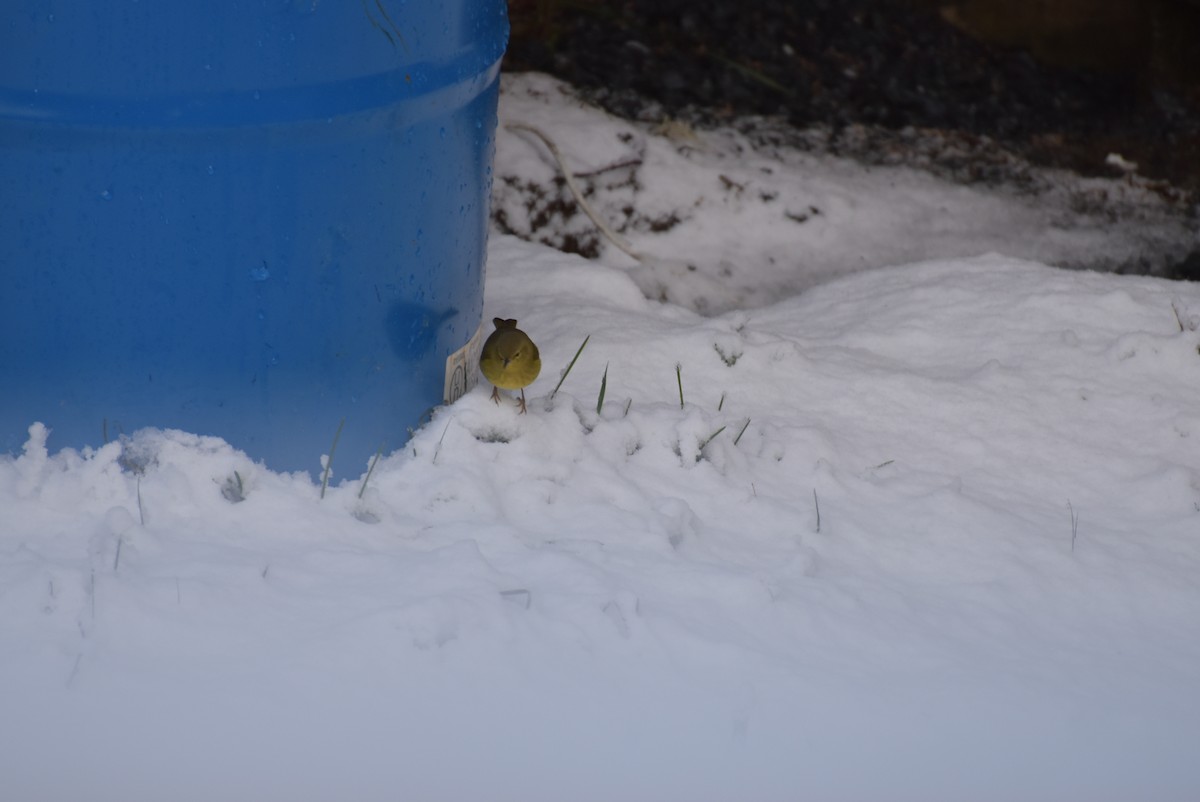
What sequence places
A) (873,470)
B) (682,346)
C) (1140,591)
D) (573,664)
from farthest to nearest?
(682,346), (873,470), (1140,591), (573,664)

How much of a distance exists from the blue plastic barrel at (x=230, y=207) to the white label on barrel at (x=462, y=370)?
165mm

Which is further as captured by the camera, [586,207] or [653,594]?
[586,207]

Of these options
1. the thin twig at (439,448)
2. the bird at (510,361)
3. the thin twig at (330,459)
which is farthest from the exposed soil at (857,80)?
the thin twig at (330,459)

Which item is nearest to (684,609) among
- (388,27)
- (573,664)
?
(573,664)

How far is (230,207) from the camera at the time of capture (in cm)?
192

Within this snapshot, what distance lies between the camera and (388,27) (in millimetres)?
1945

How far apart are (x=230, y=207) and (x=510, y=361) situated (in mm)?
620

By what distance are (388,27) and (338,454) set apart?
734 mm

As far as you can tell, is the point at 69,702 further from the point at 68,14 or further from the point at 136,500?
the point at 68,14

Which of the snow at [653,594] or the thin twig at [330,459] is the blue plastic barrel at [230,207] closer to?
the thin twig at [330,459]

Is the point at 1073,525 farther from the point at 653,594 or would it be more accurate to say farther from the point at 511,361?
the point at 511,361

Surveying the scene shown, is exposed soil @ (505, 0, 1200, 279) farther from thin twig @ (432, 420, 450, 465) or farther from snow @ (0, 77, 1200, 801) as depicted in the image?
thin twig @ (432, 420, 450, 465)

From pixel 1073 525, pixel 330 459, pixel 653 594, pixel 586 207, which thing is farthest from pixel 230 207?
pixel 586 207

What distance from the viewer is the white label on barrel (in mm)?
2383
